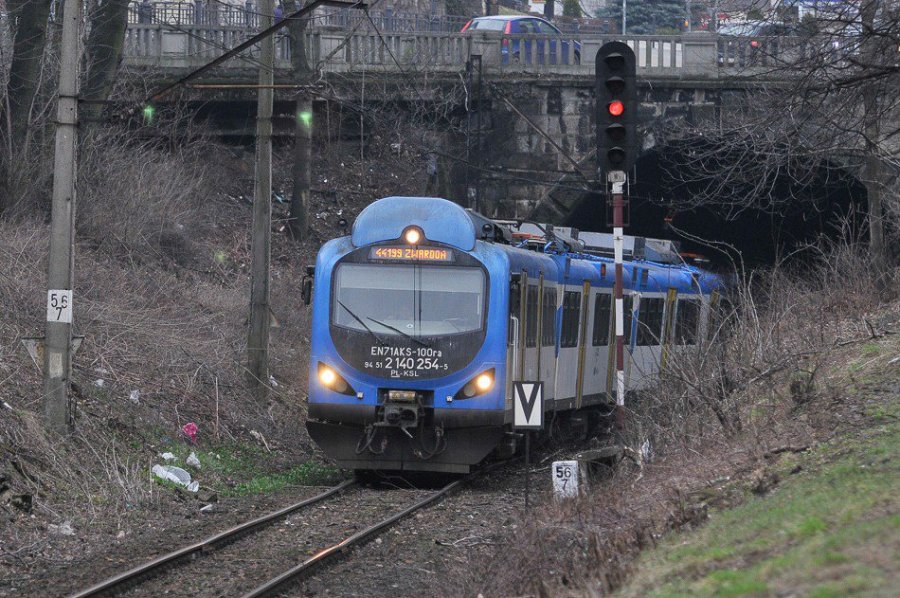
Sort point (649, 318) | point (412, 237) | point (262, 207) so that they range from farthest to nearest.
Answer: point (649, 318) → point (262, 207) → point (412, 237)

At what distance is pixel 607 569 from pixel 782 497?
1488mm

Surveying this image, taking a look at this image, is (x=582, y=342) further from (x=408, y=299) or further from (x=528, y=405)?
(x=528, y=405)

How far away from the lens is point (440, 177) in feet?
105

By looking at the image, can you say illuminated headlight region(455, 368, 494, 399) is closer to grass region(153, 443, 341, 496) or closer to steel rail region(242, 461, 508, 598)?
steel rail region(242, 461, 508, 598)

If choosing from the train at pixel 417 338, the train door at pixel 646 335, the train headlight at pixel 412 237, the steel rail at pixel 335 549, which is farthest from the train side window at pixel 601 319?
the steel rail at pixel 335 549

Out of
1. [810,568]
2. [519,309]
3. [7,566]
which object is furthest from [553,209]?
[810,568]

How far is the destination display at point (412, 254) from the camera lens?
1491 centimetres

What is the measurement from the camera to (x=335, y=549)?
1071 centimetres

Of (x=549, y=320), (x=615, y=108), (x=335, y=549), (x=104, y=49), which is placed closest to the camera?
(x=335, y=549)

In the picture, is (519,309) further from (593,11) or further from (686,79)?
(593,11)

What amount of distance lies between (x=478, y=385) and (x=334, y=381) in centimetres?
161

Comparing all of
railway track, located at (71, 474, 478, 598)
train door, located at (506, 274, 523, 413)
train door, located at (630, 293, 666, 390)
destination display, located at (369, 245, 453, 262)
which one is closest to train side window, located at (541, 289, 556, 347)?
train door, located at (506, 274, 523, 413)

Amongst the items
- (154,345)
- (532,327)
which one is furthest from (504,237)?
(154,345)

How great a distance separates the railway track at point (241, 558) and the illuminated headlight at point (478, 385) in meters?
1.74
